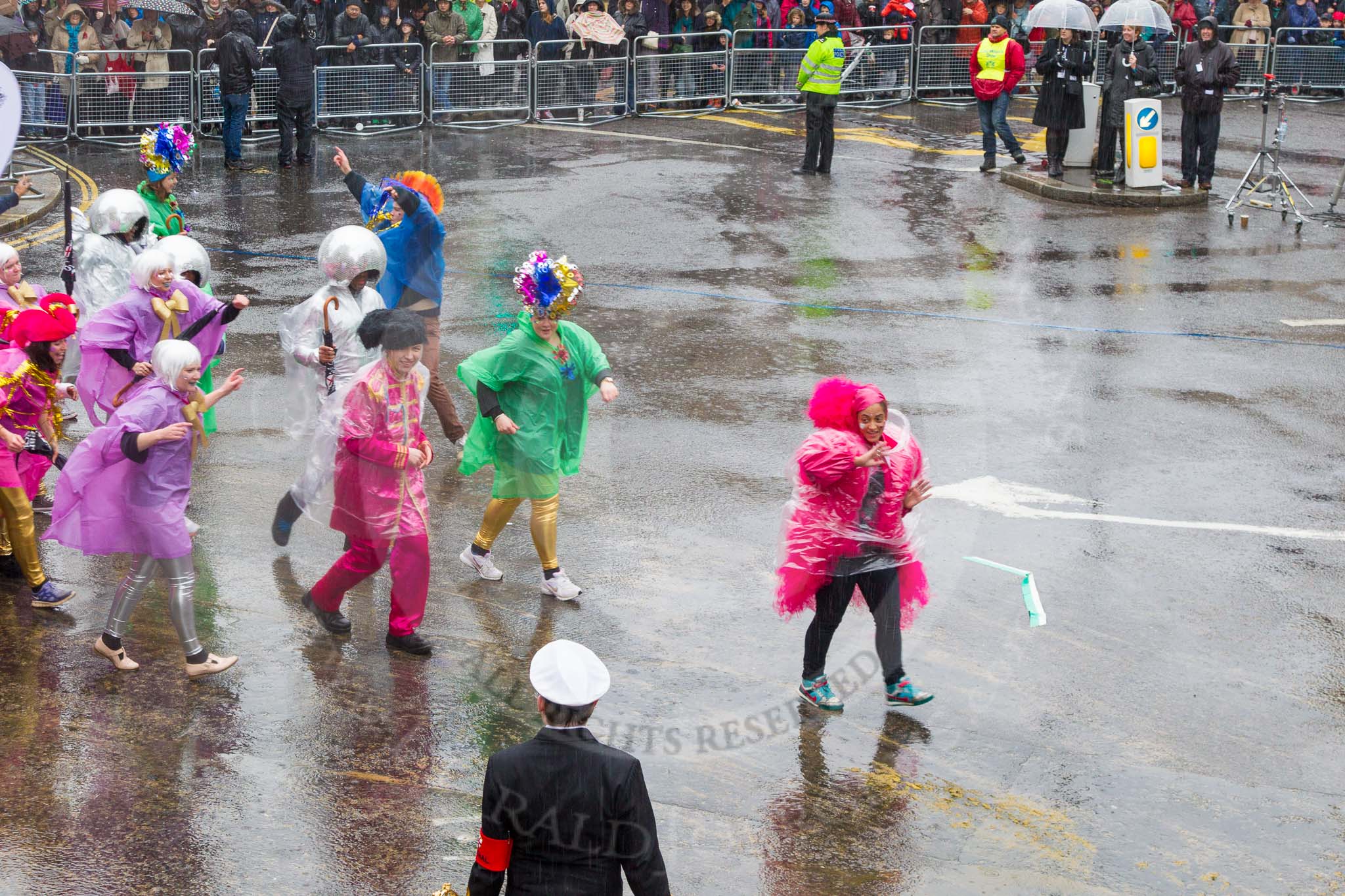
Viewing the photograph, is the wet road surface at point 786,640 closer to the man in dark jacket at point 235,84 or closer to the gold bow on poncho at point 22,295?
the gold bow on poncho at point 22,295

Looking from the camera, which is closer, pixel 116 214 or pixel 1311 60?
pixel 116 214

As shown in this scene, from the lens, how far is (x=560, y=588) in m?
7.55

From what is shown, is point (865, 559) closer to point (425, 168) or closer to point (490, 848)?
point (490, 848)

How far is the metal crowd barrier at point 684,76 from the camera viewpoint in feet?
74.7

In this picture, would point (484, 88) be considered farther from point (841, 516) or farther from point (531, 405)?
point (841, 516)

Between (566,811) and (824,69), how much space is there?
603 inches

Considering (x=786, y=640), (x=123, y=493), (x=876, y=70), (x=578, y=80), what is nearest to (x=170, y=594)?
(x=123, y=493)

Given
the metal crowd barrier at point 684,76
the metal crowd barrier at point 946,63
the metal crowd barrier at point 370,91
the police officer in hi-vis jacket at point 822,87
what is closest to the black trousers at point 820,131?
the police officer in hi-vis jacket at point 822,87

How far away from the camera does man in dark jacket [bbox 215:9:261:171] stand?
1839 centimetres

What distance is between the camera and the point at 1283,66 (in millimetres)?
24625

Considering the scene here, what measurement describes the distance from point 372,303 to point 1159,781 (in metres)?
4.51

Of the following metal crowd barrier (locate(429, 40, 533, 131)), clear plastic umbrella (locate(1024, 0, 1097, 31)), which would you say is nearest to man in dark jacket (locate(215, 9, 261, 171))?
metal crowd barrier (locate(429, 40, 533, 131))

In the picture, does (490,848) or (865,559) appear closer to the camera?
(490,848)

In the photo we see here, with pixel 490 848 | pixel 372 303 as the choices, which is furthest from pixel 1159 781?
pixel 372 303
